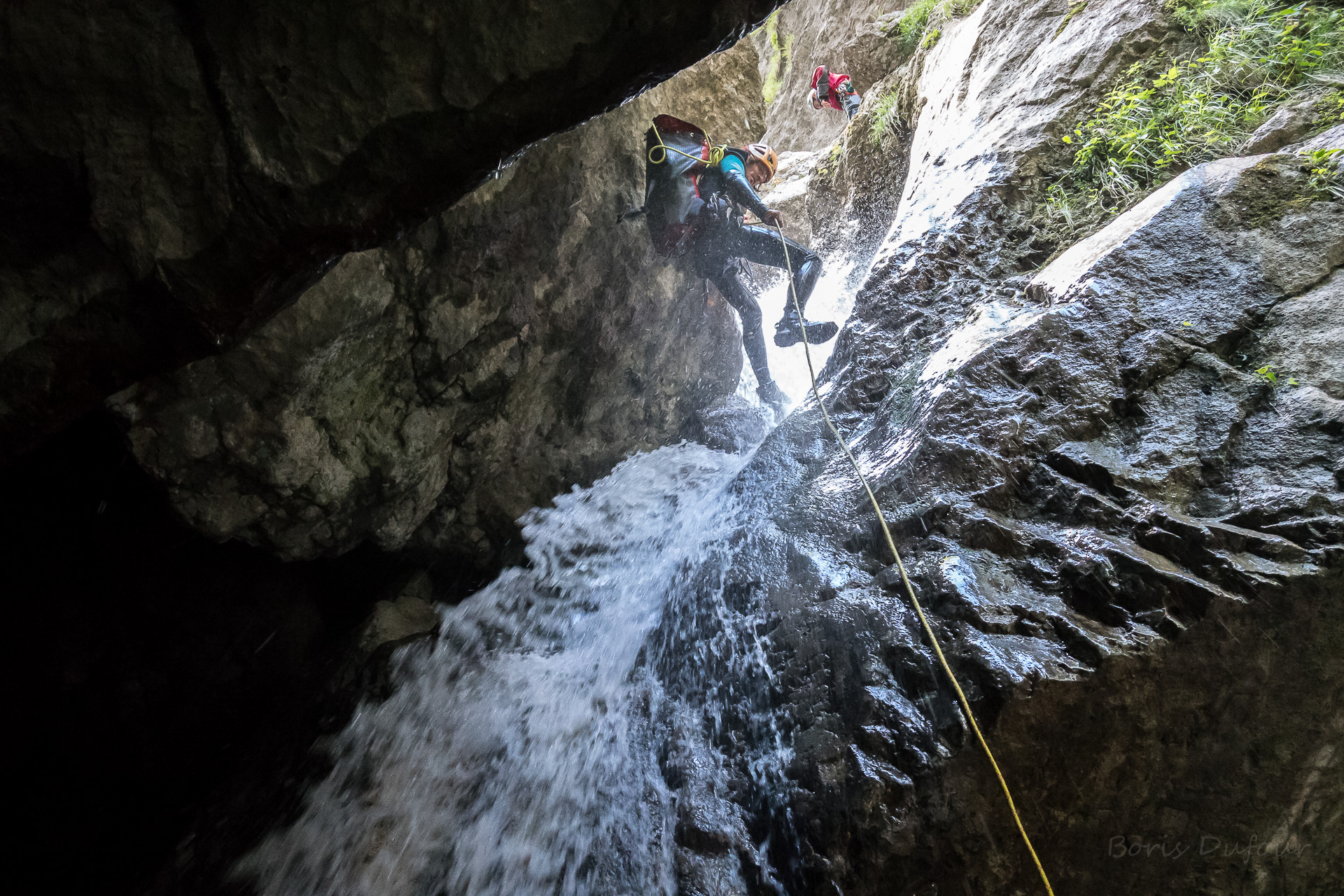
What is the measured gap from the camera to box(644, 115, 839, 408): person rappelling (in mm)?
4949

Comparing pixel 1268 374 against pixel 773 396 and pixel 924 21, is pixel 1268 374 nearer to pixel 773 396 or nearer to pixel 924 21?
pixel 773 396

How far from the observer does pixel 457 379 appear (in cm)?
407

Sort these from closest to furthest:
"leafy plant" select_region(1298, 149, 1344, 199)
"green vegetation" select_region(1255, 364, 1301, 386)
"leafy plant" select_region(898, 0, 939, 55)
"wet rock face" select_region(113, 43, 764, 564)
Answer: "green vegetation" select_region(1255, 364, 1301, 386) < "leafy plant" select_region(1298, 149, 1344, 199) < "wet rock face" select_region(113, 43, 764, 564) < "leafy plant" select_region(898, 0, 939, 55)

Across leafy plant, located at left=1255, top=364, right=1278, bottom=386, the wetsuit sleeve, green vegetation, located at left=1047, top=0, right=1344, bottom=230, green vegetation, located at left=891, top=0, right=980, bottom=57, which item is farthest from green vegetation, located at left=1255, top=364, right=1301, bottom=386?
green vegetation, located at left=891, top=0, right=980, bottom=57

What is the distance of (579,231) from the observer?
4.62m

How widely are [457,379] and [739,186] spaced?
11.0 feet

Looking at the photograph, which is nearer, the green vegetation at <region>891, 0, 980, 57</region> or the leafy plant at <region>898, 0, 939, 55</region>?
the green vegetation at <region>891, 0, 980, 57</region>

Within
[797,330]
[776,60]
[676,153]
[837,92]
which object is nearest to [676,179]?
[676,153]

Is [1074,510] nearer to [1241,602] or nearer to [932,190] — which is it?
[1241,602]

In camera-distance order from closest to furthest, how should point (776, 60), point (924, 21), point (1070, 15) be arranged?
point (1070, 15) < point (924, 21) < point (776, 60)

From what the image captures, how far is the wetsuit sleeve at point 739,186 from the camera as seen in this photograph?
16.8 ft

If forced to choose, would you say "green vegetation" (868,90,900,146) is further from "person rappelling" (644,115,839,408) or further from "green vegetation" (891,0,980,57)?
"person rappelling" (644,115,839,408)
